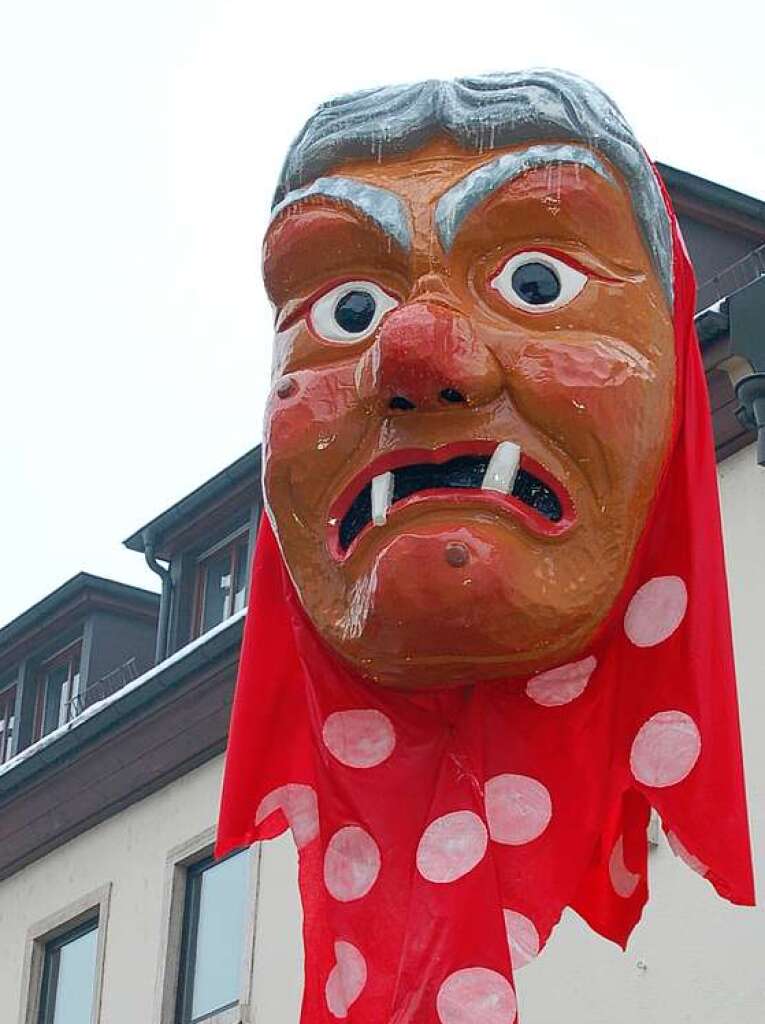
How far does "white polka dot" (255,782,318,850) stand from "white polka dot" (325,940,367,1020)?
0.37 metres

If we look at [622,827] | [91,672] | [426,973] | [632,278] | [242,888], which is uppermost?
[91,672]

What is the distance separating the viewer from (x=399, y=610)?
18.6 feet

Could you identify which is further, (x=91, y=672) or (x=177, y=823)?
(x=91, y=672)

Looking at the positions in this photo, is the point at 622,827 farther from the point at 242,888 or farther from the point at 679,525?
the point at 242,888

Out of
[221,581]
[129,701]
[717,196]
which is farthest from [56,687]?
[717,196]

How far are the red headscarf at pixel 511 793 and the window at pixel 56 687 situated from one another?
9258 mm

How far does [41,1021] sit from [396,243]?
360 inches

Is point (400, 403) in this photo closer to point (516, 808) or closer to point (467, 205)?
point (467, 205)

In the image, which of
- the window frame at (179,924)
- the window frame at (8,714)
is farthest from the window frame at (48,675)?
the window frame at (179,924)

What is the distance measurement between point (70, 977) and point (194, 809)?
4.66 ft

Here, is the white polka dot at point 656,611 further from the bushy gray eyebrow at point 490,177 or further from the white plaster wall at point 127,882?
the white plaster wall at point 127,882

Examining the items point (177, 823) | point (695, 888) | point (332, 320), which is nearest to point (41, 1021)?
point (177, 823)

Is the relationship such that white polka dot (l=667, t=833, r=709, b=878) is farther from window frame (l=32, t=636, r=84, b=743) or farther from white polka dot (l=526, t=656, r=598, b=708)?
window frame (l=32, t=636, r=84, b=743)

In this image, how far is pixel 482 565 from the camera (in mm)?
5629
